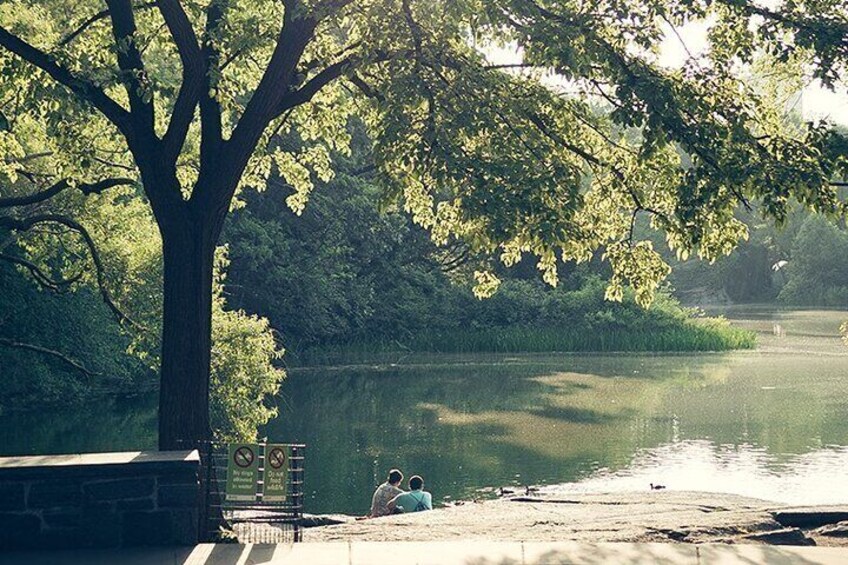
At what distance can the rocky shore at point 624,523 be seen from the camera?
12430 mm

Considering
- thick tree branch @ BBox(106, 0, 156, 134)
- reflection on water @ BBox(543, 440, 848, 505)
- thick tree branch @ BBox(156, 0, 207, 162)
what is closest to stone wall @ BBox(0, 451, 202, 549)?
thick tree branch @ BBox(156, 0, 207, 162)

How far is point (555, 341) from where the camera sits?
57.2m

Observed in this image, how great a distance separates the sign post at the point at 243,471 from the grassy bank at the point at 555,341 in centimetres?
4260

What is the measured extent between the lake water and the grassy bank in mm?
4201

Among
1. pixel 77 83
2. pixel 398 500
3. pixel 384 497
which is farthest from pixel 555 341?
pixel 77 83

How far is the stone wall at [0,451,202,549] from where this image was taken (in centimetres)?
1067

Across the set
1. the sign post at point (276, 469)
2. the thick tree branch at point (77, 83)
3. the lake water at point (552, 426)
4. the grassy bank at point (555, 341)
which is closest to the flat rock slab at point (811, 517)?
the sign post at point (276, 469)

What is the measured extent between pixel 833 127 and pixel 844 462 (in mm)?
15180

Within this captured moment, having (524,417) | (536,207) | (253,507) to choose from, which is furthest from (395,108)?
(524,417)

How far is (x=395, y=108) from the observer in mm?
14258

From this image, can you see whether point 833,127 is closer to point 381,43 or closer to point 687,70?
point 687,70

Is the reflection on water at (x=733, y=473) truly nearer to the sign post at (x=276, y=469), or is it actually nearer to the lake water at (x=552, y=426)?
the lake water at (x=552, y=426)

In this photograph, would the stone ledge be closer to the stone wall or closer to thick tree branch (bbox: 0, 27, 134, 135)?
the stone wall

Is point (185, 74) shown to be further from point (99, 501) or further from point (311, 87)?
point (99, 501)
